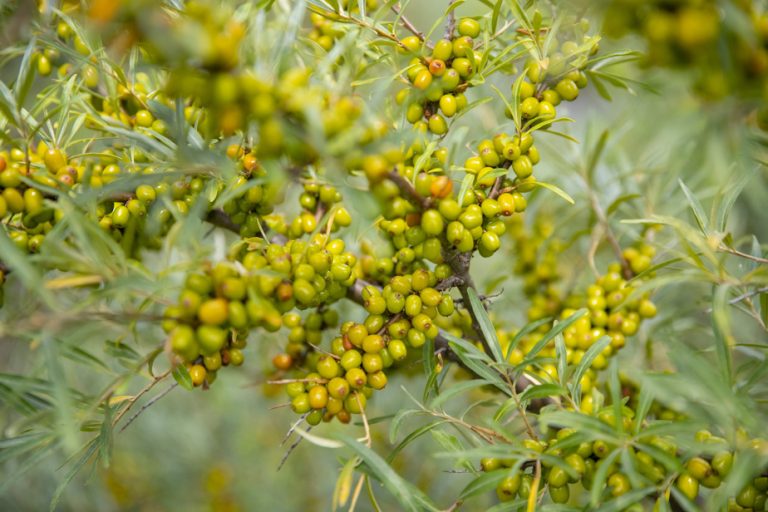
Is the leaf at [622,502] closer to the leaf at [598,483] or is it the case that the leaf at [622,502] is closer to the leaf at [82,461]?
the leaf at [598,483]

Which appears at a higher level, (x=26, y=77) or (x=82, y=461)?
(x=26, y=77)

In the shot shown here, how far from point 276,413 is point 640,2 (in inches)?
72.6

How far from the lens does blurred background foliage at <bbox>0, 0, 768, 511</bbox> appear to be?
0.47 m

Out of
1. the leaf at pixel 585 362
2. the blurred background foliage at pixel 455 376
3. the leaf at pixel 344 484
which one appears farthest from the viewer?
the leaf at pixel 585 362

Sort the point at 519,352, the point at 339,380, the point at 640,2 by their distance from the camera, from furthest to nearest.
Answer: the point at 519,352 < the point at 339,380 < the point at 640,2

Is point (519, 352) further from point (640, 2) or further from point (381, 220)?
point (640, 2)

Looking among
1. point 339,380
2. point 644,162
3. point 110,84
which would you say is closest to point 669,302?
point 644,162

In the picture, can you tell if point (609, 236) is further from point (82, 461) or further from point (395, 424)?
point (82, 461)

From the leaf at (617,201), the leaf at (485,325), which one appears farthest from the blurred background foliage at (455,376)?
the leaf at (485,325)

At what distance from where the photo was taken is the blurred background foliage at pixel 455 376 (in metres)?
0.47

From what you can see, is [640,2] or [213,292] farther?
[213,292]

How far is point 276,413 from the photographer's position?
2012 mm

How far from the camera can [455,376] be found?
108 centimetres

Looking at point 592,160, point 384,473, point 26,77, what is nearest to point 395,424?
point 384,473
